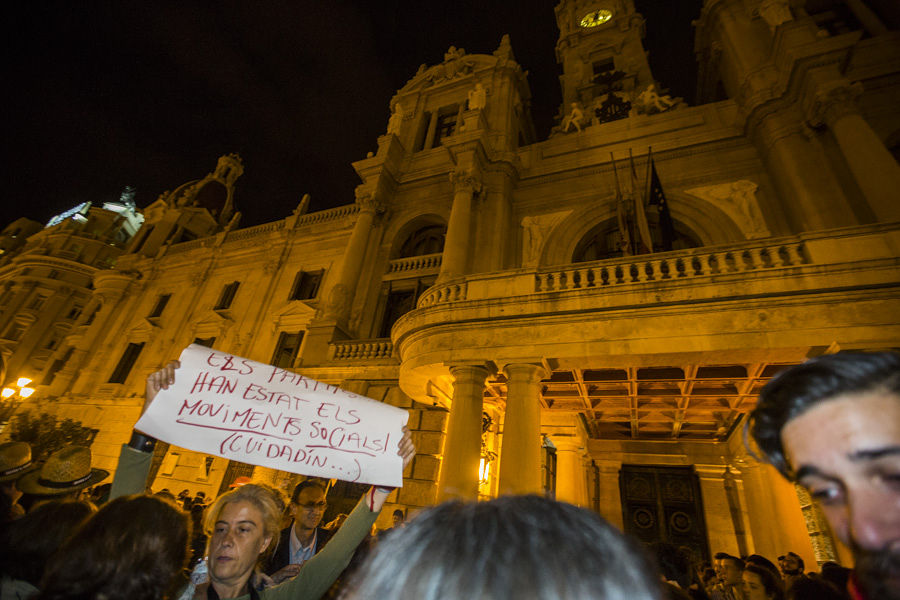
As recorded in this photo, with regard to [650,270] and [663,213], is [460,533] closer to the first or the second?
[650,270]

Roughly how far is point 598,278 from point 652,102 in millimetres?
10134

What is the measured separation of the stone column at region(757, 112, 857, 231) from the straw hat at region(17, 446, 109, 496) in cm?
1266

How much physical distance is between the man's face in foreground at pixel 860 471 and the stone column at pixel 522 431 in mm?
5045

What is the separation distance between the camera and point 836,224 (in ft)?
27.8

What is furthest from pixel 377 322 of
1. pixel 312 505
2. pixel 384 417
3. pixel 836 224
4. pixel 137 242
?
pixel 137 242

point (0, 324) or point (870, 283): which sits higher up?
point (0, 324)

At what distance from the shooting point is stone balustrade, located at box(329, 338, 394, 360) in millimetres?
10734

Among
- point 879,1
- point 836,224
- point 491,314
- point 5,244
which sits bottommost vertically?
point 491,314

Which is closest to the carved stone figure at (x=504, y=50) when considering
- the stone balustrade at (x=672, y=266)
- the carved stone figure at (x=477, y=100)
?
the carved stone figure at (x=477, y=100)

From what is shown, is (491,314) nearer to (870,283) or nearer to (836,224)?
(870,283)

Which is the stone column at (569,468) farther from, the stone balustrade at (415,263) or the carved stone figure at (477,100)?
the carved stone figure at (477,100)

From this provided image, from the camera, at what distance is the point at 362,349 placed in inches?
437

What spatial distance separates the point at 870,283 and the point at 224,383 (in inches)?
328

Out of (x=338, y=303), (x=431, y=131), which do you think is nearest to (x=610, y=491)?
(x=338, y=303)
